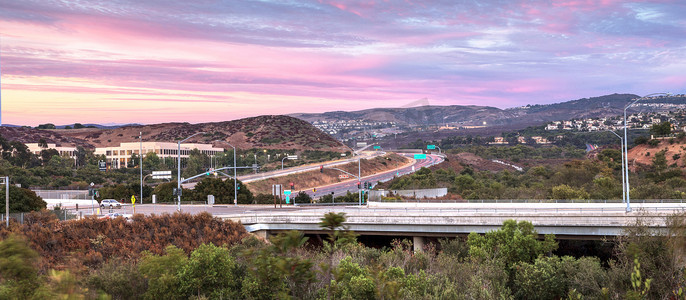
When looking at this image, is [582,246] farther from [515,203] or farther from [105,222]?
[105,222]

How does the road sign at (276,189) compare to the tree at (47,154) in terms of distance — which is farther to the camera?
the tree at (47,154)

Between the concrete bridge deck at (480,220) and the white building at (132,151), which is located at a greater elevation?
the white building at (132,151)

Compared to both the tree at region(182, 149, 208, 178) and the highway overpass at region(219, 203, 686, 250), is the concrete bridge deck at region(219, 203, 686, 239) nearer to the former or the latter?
the highway overpass at region(219, 203, 686, 250)

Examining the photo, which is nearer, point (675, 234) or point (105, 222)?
point (675, 234)

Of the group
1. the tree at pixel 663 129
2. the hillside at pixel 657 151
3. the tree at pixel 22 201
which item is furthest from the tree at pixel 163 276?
the tree at pixel 663 129

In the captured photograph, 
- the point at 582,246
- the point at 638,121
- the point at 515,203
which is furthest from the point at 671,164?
the point at 638,121

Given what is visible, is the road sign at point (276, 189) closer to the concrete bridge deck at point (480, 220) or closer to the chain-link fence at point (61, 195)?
the concrete bridge deck at point (480, 220)

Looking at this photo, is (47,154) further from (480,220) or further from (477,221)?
(480,220)

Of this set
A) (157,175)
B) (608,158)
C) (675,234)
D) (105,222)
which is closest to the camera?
(675,234)

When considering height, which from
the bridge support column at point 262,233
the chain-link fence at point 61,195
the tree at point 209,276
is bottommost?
the bridge support column at point 262,233
